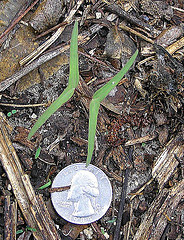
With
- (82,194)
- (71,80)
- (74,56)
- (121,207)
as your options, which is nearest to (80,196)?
(82,194)

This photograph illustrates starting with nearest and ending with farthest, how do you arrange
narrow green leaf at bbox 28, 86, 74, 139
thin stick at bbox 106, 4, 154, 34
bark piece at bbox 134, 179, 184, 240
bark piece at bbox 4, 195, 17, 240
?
narrow green leaf at bbox 28, 86, 74, 139 < bark piece at bbox 4, 195, 17, 240 < bark piece at bbox 134, 179, 184, 240 < thin stick at bbox 106, 4, 154, 34

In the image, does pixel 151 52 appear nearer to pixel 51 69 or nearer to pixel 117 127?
pixel 117 127

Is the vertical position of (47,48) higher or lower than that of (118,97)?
higher

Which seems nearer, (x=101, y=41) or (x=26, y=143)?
(x=26, y=143)

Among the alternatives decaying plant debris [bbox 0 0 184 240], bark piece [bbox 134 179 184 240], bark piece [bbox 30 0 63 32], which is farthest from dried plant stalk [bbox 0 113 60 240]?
bark piece [bbox 30 0 63 32]

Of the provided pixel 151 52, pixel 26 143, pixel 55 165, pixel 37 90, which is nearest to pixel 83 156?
pixel 55 165

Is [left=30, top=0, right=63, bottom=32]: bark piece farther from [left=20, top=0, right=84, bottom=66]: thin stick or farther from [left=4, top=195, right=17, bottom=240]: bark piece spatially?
[left=4, top=195, right=17, bottom=240]: bark piece
